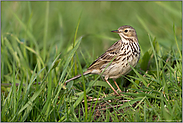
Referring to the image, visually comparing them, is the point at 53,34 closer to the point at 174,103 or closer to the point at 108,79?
the point at 108,79

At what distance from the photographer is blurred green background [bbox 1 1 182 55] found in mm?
6969

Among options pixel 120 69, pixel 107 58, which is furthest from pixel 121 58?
pixel 107 58

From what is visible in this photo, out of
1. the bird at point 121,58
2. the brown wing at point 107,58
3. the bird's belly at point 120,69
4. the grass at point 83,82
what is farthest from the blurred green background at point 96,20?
the bird's belly at point 120,69

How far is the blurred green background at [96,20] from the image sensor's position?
6969mm

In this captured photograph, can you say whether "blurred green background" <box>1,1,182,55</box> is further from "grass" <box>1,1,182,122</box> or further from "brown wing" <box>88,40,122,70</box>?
"brown wing" <box>88,40,122,70</box>

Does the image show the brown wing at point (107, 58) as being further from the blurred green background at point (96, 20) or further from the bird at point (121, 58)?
the blurred green background at point (96, 20)

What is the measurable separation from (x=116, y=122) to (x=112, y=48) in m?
Result: 1.74

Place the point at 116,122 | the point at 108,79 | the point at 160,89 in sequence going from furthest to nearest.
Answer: the point at 108,79
the point at 160,89
the point at 116,122

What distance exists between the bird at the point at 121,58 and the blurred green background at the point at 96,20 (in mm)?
2162

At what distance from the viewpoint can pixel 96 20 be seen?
8.75 meters

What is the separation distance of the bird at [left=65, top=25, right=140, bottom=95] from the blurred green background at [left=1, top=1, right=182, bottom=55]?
2162 millimetres

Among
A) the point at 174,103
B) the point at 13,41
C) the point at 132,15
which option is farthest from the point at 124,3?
the point at 174,103

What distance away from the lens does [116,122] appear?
307cm

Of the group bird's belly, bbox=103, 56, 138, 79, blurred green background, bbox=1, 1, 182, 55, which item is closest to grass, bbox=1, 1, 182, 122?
blurred green background, bbox=1, 1, 182, 55
